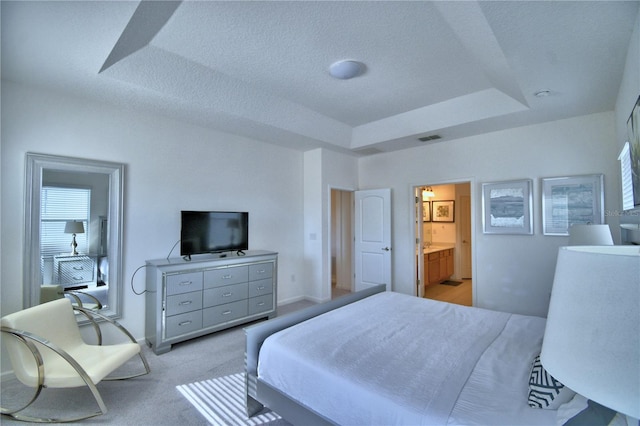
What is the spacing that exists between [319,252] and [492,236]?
2643mm

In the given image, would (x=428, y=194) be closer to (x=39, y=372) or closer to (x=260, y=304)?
(x=260, y=304)

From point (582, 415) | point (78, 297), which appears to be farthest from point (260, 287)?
point (582, 415)

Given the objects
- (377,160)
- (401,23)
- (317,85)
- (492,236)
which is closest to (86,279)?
(317,85)

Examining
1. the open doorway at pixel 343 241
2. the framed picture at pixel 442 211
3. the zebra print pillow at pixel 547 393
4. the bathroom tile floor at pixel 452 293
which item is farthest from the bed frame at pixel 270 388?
the framed picture at pixel 442 211

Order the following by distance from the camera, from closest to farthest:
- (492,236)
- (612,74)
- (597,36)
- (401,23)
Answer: (597,36), (401,23), (612,74), (492,236)

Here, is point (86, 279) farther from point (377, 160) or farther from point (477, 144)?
point (477, 144)

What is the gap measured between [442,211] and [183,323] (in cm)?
599

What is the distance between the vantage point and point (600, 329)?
1.91 feet

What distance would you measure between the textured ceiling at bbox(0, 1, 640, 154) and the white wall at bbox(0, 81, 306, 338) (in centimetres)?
25

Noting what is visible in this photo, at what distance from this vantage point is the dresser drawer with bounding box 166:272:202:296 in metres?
3.22

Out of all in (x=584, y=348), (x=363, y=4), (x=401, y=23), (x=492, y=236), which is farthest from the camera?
(x=492, y=236)

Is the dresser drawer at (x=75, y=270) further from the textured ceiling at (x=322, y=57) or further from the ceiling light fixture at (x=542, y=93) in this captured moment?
the ceiling light fixture at (x=542, y=93)

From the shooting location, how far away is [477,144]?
439 cm

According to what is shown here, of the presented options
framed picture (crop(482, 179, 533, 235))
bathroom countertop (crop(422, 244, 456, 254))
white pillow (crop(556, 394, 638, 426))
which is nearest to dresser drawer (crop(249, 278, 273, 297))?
bathroom countertop (crop(422, 244, 456, 254))
